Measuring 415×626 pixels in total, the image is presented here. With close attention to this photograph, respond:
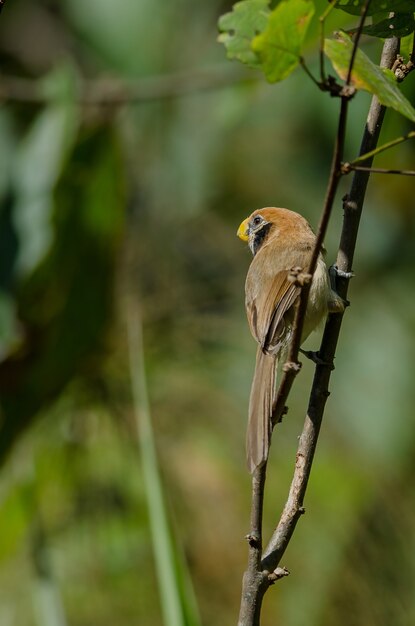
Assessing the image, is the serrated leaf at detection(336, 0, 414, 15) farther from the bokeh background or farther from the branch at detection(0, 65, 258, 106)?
the branch at detection(0, 65, 258, 106)

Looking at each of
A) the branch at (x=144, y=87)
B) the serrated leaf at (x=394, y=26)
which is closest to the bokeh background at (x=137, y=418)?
the branch at (x=144, y=87)

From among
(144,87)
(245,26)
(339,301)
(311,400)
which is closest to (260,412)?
(339,301)

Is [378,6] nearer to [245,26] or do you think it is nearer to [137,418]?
[245,26]

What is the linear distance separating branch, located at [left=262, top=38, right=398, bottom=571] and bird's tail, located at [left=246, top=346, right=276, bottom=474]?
74mm

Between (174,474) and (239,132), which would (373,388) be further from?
(239,132)

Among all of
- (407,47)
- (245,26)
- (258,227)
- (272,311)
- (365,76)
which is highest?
(258,227)

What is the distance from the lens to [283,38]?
44.7 inches

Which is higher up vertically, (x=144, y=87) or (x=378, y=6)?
(x=144, y=87)

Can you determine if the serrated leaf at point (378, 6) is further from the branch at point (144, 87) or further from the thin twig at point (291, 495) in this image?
the branch at point (144, 87)

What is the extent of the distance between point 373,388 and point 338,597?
3.54 feet

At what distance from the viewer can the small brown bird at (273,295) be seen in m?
2.00

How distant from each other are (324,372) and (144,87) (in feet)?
8.58

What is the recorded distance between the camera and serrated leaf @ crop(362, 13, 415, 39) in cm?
136

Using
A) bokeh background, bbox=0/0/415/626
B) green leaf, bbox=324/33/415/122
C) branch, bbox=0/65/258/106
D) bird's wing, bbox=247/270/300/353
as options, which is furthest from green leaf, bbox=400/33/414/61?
branch, bbox=0/65/258/106
